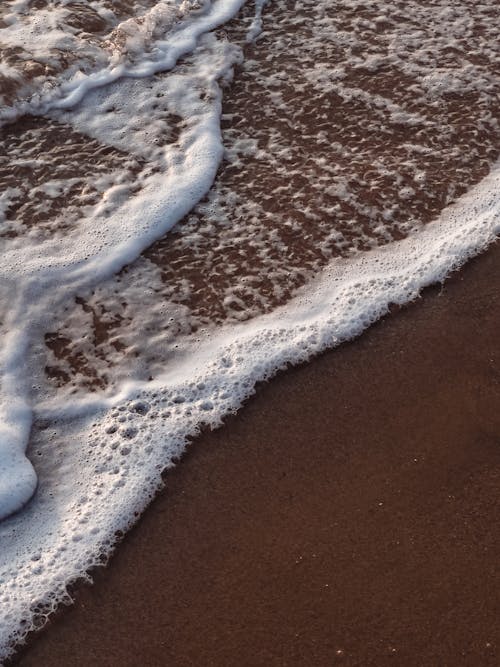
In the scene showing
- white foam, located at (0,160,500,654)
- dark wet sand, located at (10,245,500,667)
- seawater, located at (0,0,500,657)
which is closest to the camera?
dark wet sand, located at (10,245,500,667)

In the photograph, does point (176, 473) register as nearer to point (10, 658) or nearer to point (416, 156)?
point (10, 658)

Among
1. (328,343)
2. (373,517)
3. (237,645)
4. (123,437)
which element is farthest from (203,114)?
(237,645)

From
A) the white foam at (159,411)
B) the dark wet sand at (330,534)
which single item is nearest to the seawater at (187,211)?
the white foam at (159,411)

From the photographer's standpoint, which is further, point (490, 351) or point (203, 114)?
point (203, 114)

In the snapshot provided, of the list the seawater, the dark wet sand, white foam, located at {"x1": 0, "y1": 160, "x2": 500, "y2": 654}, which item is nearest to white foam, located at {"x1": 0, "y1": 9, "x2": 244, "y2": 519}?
the seawater

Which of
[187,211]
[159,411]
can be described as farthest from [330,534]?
[187,211]

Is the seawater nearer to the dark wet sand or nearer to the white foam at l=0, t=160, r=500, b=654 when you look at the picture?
the white foam at l=0, t=160, r=500, b=654

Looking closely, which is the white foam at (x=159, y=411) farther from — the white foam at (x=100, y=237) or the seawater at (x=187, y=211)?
the white foam at (x=100, y=237)
